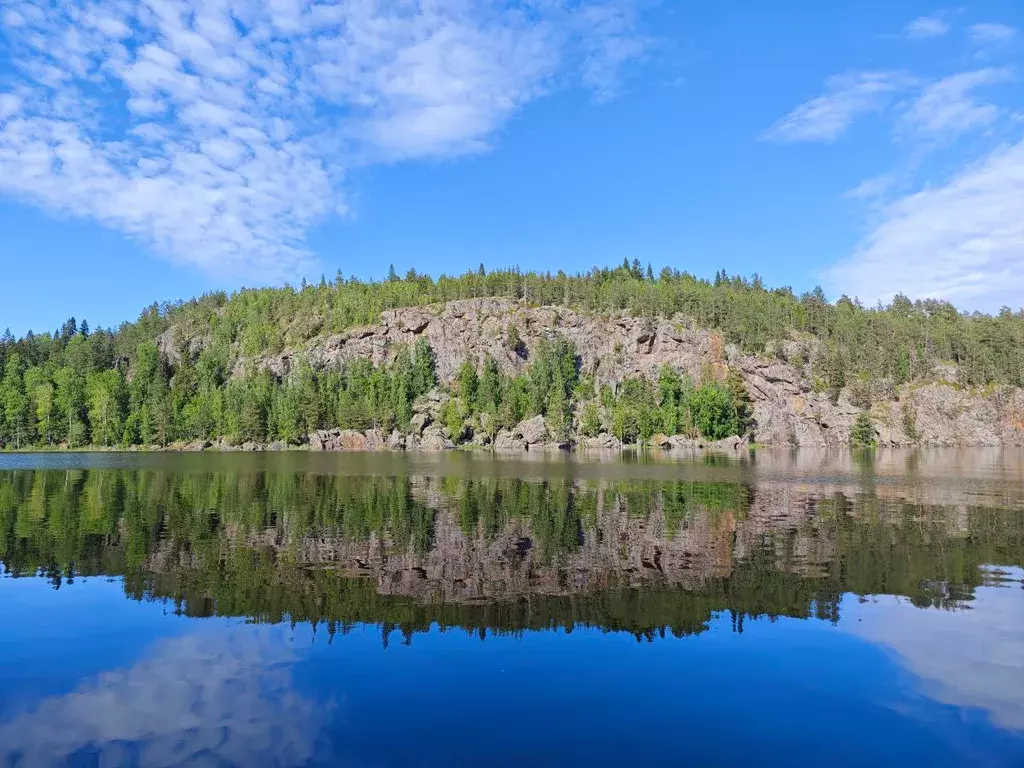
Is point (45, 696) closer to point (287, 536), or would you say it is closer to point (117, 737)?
point (117, 737)

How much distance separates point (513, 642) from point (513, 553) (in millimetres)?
10288

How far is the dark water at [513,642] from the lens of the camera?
11945 mm

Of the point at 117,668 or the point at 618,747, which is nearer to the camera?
the point at 618,747

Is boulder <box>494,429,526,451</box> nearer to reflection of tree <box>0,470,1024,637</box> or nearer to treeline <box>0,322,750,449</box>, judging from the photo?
treeline <box>0,322,750,449</box>

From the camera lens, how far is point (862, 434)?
6698 inches

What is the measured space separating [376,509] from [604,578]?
22.0m

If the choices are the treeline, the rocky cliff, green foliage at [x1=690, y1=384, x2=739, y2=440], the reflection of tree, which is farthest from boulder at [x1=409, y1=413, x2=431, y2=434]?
the reflection of tree

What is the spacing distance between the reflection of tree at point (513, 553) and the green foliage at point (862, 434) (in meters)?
137

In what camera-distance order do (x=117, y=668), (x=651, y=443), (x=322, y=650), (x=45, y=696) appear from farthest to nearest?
(x=651, y=443)
(x=322, y=650)
(x=117, y=668)
(x=45, y=696)

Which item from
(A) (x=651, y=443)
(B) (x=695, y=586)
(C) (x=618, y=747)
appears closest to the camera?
(C) (x=618, y=747)

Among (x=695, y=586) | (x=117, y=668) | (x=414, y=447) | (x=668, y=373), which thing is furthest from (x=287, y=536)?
(x=668, y=373)

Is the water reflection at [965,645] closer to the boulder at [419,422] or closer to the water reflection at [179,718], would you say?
the water reflection at [179,718]

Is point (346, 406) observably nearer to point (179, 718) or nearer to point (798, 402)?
point (798, 402)

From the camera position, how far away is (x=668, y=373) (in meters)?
182
